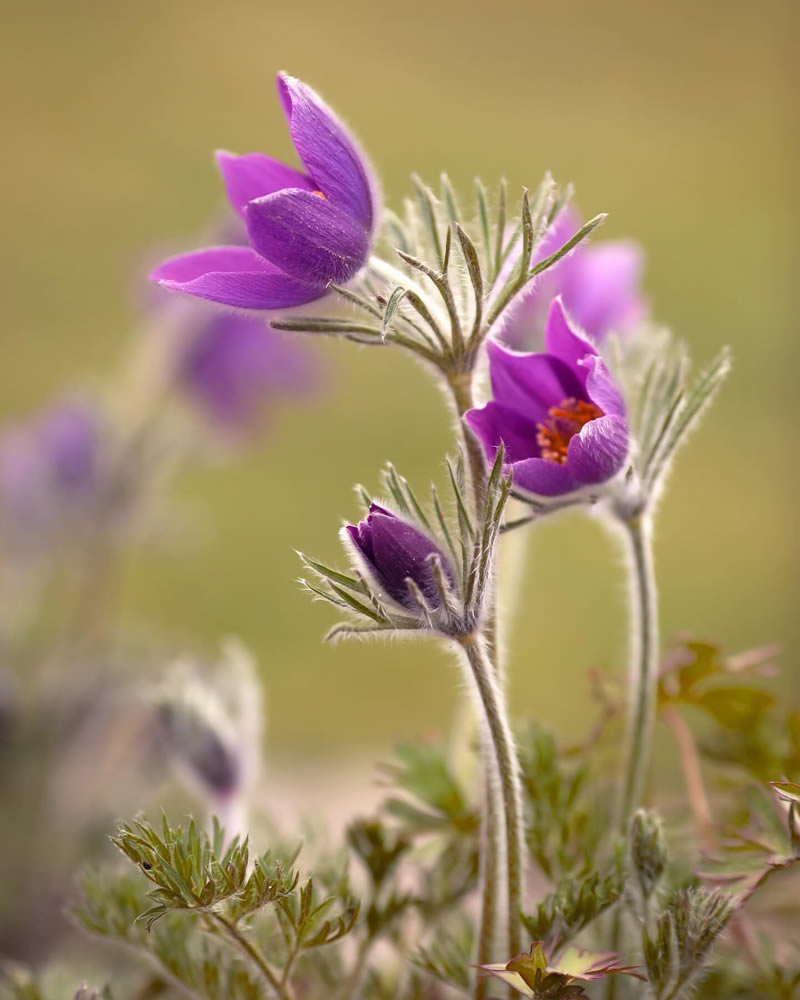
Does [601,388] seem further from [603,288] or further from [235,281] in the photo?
[603,288]

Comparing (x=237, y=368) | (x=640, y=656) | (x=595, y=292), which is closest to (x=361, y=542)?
(x=640, y=656)

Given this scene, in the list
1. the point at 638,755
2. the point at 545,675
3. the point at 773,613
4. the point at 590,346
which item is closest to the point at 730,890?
the point at 638,755

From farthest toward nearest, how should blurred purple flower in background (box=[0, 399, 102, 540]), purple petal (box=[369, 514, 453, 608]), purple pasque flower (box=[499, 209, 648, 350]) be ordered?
1. blurred purple flower in background (box=[0, 399, 102, 540])
2. purple pasque flower (box=[499, 209, 648, 350])
3. purple petal (box=[369, 514, 453, 608])

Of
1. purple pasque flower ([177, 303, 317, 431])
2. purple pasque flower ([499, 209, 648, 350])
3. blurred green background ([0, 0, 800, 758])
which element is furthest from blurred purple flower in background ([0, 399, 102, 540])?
blurred green background ([0, 0, 800, 758])

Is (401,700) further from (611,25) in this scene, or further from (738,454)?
(611,25)

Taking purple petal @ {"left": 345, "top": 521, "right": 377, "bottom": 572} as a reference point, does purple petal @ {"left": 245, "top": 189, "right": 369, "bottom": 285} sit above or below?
above

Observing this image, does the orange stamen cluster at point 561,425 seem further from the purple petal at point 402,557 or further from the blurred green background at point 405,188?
the blurred green background at point 405,188

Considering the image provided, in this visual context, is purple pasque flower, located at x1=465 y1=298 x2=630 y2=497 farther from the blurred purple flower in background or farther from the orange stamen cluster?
A: the blurred purple flower in background
